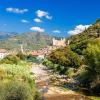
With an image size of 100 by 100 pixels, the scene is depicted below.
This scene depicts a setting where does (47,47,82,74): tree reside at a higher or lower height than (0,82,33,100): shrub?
higher

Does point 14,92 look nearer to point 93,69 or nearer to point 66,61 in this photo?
point 93,69

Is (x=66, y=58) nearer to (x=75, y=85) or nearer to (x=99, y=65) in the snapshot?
(x=75, y=85)

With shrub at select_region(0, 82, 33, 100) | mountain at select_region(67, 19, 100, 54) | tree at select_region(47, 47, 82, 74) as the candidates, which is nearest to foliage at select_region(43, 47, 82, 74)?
tree at select_region(47, 47, 82, 74)

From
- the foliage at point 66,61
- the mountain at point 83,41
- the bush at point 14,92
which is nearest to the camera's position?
the bush at point 14,92

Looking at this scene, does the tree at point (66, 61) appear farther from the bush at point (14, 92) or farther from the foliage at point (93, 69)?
the bush at point (14, 92)

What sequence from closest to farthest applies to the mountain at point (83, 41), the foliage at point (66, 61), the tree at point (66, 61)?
1. the foliage at point (66, 61)
2. the tree at point (66, 61)
3. the mountain at point (83, 41)

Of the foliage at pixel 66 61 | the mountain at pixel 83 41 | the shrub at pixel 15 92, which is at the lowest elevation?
the shrub at pixel 15 92

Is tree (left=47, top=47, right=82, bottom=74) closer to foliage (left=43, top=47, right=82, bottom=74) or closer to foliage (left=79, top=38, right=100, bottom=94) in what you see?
foliage (left=43, top=47, right=82, bottom=74)

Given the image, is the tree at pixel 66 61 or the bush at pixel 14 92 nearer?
the bush at pixel 14 92

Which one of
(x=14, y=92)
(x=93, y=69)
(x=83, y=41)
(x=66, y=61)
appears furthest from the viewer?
(x=83, y=41)

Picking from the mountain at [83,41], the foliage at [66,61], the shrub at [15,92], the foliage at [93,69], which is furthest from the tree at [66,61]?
the shrub at [15,92]

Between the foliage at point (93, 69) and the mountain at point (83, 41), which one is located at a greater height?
the mountain at point (83, 41)

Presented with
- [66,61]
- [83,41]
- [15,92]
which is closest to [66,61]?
[66,61]

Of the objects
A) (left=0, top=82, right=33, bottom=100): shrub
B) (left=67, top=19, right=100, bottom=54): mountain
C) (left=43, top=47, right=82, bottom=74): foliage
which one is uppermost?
(left=67, top=19, right=100, bottom=54): mountain
